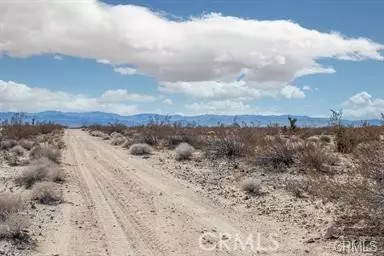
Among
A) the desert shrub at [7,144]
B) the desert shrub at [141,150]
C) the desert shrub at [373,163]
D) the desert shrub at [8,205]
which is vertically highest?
the desert shrub at [373,163]

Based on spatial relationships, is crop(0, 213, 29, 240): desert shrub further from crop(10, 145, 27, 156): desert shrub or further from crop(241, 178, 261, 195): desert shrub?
crop(10, 145, 27, 156): desert shrub

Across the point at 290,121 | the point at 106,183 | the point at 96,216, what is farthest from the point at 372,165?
the point at 290,121

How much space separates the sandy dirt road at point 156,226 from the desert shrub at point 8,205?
3.28ft

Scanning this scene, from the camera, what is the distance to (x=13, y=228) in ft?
29.0

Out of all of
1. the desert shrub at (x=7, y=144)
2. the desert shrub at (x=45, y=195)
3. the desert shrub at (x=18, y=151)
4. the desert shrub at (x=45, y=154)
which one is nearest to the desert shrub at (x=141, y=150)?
the desert shrub at (x=45, y=154)

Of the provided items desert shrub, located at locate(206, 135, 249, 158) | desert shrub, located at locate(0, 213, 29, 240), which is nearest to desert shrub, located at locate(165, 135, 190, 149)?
desert shrub, located at locate(206, 135, 249, 158)

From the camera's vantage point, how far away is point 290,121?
37844 mm

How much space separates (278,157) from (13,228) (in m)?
10.4

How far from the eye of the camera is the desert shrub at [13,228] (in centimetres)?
875

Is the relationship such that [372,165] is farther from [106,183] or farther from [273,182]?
[106,183]

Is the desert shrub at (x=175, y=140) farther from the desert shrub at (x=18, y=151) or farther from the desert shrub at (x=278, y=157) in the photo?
the desert shrub at (x=278, y=157)

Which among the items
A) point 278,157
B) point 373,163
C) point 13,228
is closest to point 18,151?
point 278,157

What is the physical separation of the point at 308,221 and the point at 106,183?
7582 mm

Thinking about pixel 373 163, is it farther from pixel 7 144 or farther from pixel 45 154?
pixel 7 144
